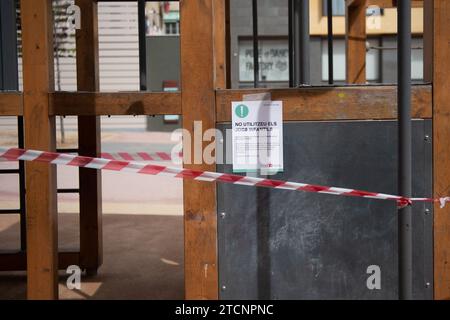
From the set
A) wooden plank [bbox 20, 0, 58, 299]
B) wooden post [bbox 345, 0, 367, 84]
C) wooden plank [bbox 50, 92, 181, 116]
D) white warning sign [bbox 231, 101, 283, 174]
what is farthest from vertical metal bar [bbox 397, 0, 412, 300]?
wooden post [bbox 345, 0, 367, 84]

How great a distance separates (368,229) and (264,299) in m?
0.82

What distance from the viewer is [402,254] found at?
10.5 ft

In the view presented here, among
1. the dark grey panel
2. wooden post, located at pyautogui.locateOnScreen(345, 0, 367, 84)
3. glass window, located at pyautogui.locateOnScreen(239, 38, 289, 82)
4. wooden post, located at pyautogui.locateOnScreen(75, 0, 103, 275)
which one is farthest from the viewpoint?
glass window, located at pyautogui.locateOnScreen(239, 38, 289, 82)

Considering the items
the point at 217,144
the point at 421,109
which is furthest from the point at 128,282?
the point at 421,109

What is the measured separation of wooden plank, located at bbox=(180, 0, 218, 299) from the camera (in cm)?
409

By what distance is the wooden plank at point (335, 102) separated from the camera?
4102mm

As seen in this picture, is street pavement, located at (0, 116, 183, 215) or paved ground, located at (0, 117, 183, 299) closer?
paved ground, located at (0, 117, 183, 299)

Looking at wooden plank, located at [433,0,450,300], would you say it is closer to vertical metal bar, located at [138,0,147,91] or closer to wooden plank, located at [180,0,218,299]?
wooden plank, located at [180,0,218,299]

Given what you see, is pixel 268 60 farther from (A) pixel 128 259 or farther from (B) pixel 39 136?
(B) pixel 39 136

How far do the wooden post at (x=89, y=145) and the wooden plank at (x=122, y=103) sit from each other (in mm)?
2115

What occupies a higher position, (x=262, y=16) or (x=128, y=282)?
(x=262, y=16)

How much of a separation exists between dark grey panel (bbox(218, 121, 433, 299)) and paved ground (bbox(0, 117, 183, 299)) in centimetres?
177

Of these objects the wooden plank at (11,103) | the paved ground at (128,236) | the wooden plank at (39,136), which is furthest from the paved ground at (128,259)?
the wooden plank at (11,103)

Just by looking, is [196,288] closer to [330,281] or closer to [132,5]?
[330,281]
